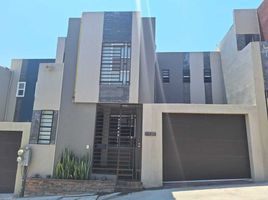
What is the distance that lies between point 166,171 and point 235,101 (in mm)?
5797

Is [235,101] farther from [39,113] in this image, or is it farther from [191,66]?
[39,113]

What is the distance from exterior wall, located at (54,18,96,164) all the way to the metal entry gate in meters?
0.50

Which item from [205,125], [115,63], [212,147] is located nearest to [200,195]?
[212,147]

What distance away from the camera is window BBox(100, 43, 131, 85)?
11.1 m

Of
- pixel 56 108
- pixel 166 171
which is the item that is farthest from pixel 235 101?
pixel 56 108

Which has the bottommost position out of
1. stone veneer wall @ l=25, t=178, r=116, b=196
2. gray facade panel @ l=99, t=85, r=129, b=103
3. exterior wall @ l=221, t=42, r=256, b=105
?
stone veneer wall @ l=25, t=178, r=116, b=196

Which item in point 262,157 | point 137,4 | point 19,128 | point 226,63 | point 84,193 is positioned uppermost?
point 137,4

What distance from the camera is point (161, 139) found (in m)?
10.2

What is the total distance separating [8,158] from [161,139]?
7.39m

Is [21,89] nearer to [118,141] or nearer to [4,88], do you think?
[4,88]

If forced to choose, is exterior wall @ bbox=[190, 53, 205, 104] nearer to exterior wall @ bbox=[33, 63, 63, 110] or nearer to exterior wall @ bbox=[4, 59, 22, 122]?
exterior wall @ bbox=[33, 63, 63, 110]

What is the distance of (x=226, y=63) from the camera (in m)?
14.6

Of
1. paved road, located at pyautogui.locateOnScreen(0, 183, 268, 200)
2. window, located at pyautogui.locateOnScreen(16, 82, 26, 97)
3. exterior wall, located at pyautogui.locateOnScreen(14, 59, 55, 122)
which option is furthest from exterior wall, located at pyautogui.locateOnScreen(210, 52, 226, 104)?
window, located at pyautogui.locateOnScreen(16, 82, 26, 97)

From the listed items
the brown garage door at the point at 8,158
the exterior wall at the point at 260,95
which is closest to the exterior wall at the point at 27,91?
the brown garage door at the point at 8,158
